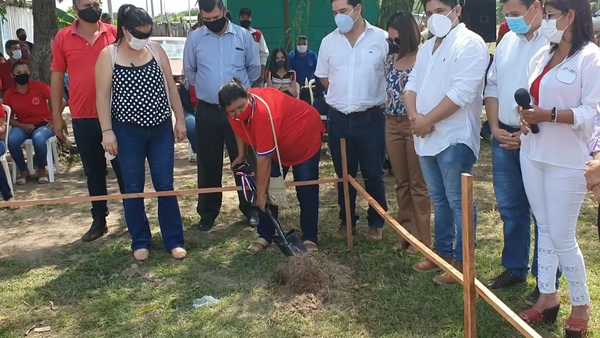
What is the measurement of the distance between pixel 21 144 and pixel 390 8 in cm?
456

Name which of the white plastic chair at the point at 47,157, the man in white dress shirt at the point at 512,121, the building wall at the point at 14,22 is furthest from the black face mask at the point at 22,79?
the building wall at the point at 14,22

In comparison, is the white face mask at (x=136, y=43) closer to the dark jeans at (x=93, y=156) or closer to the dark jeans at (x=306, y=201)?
the dark jeans at (x=93, y=156)

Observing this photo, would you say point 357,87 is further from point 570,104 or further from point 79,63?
point 79,63

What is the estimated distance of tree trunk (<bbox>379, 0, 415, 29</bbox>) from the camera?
7547mm

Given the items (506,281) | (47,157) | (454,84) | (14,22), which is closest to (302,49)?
(47,157)

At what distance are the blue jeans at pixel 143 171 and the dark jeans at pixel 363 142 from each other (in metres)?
1.16

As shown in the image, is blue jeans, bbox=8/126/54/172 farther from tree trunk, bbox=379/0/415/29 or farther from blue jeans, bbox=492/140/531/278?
blue jeans, bbox=492/140/531/278

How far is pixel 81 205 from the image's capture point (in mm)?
5902

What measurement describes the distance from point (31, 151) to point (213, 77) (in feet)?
10.9

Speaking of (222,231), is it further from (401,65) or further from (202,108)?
(401,65)

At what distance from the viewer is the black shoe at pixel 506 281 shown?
12.0 feet

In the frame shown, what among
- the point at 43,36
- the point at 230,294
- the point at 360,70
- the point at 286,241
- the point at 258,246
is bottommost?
the point at 230,294

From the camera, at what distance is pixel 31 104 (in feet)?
23.2

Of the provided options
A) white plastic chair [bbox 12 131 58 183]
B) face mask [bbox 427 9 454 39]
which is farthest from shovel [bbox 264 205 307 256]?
white plastic chair [bbox 12 131 58 183]
